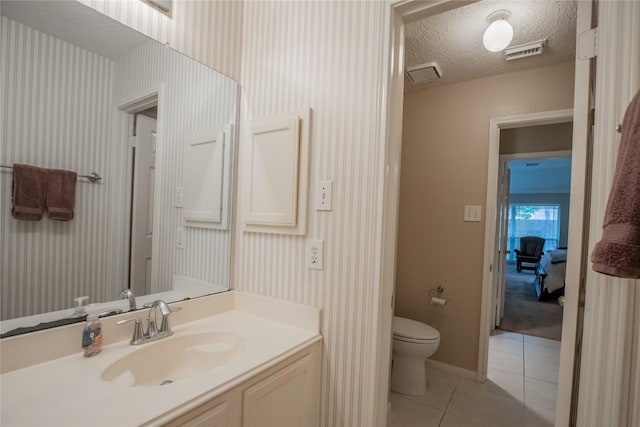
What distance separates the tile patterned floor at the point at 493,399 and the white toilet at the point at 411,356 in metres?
0.07

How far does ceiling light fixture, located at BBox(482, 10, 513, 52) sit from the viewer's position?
1.71m

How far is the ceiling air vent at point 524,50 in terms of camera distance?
2006 mm

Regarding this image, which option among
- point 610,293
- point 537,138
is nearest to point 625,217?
point 610,293

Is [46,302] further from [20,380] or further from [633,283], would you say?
[633,283]

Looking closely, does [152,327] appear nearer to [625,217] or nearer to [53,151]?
[53,151]

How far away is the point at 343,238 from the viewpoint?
1.31 metres

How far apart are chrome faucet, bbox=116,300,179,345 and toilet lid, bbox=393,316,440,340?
1584mm

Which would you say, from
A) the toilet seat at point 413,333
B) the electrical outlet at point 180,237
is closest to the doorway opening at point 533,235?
the toilet seat at point 413,333

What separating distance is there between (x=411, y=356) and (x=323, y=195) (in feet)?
5.05

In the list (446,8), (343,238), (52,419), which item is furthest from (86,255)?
(446,8)

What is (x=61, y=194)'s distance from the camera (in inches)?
42.3

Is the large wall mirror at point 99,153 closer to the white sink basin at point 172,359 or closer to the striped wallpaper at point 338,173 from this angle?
the white sink basin at point 172,359

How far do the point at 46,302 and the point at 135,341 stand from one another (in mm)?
317

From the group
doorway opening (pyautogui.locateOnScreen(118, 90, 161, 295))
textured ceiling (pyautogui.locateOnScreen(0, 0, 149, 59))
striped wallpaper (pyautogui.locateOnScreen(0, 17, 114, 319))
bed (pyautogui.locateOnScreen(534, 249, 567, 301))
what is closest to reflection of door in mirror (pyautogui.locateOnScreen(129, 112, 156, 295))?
doorway opening (pyautogui.locateOnScreen(118, 90, 161, 295))
